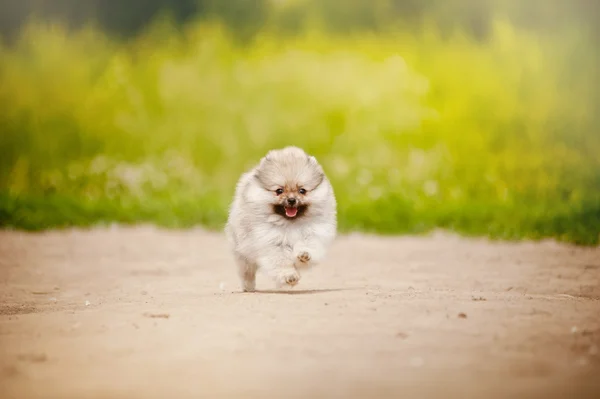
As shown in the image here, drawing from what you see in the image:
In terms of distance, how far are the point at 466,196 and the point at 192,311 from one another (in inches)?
289

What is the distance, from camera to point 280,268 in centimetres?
567

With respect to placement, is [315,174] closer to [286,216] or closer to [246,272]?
[286,216]

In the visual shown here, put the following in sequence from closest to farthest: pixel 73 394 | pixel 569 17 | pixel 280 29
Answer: pixel 73 394 → pixel 569 17 → pixel 280 29

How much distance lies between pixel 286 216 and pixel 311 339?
1664 millimetres

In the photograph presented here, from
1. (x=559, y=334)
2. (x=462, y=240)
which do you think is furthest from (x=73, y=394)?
(x=462, y=240)

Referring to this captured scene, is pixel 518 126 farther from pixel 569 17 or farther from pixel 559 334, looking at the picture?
pixel 559 334

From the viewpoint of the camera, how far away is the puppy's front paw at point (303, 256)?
18.5 feet

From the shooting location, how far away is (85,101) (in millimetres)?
13367

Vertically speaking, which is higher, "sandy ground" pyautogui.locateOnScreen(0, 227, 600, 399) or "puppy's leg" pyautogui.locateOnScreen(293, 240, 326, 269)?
"puppy's leg" pyautogui.locateOnScreen(293, 240, 326, 269)

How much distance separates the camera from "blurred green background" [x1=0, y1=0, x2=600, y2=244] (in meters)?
11.9

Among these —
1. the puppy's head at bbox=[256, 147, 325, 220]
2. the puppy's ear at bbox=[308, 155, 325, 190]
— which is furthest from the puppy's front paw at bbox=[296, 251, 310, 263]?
the puppy's ear at bbox=[308, 155, 325, 190]

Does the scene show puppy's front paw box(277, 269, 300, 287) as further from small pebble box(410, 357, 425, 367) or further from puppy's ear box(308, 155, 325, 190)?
small pebble box(410, 357, 425, 367)

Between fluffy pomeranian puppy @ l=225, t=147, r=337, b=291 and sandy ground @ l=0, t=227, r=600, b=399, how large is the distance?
0.83ft

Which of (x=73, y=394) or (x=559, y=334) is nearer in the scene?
(x=73, y=394)
